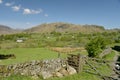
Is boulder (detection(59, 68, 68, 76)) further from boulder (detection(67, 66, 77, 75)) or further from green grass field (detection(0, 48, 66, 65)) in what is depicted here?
green grass field (detection(0, 48, 66, 65))

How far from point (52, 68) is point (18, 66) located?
336 cm

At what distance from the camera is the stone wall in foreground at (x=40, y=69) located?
1591cm

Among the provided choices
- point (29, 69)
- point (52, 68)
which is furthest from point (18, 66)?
point (52, 68)

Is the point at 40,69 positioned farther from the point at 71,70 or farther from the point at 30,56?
the point at 30,56

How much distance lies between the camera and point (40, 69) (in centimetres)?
1745

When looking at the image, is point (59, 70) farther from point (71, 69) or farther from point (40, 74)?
point (40, 74)

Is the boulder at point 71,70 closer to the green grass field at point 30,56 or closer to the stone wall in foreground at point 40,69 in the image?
the stone wall in foreground at point 40,69

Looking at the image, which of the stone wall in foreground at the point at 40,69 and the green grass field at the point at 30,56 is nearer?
the stone wall in foreground at the point at 40,69

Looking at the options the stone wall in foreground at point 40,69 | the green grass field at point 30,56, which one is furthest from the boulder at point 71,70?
the green grass field at point 30,56

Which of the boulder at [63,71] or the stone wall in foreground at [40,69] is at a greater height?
the stone wall in foreground at [40,69]

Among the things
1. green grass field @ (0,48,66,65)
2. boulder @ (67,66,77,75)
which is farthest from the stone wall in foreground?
green grass field @ (0,48,66,65)

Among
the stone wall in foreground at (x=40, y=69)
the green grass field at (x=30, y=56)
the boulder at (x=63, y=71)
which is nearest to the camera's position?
the stone wall in foreground at (x=40, y=69)

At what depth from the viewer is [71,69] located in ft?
63.6

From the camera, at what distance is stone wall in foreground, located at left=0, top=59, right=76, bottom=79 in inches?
626
